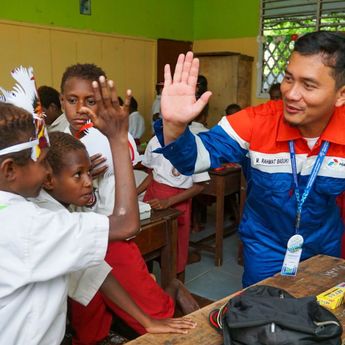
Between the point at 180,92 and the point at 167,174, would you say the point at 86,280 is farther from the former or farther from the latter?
the point at 167,174

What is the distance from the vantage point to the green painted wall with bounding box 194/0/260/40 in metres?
7.11

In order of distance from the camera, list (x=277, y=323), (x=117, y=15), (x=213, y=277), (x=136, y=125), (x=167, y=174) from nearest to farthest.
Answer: (x=277, y=323) → (x=167, y=174) → (x=213, y=277) → (x=136, y=125) → (x=117, y=15)

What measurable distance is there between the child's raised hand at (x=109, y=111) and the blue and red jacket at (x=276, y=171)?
0.37 m

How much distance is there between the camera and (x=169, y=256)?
2.49 m

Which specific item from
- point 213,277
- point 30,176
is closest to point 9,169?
point 30,176

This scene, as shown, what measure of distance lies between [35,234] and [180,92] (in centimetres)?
64

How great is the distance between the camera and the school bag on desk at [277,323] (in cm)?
97

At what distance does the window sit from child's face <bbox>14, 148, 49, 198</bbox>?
6123 millimetres

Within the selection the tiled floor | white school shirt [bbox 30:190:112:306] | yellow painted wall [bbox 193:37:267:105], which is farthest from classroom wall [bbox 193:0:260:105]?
white school shirt [bbox 30:190:112:306]

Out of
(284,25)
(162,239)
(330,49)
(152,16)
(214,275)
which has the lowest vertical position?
(214,275)

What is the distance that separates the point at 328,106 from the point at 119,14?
223 inches

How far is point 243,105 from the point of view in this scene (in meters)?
A: 7.19

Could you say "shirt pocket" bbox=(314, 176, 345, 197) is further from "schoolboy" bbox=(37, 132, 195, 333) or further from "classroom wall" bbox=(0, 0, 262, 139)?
"classroom wall" bbox=(0, 0, 262, 139)

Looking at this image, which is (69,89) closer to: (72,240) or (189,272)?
(72,240)
